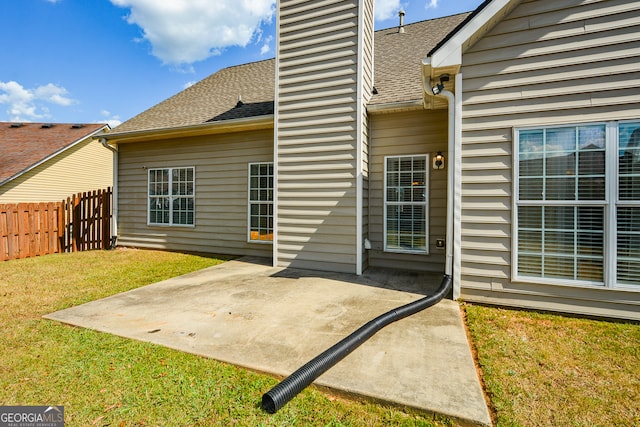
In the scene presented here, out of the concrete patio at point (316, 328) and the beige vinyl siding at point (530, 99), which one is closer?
the concrete patio at point (316, 328)

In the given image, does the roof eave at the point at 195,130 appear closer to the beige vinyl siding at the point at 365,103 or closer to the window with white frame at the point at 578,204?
the beige vinyl siding at the point at 365,103

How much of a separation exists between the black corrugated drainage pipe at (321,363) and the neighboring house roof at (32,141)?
1438 cm

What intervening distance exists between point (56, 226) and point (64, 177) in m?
7.41

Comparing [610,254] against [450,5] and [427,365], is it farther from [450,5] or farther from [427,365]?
[450,5]

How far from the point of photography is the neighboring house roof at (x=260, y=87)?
649 cm

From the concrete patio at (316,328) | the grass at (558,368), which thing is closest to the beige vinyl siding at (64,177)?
the concrete patio at (316,328)

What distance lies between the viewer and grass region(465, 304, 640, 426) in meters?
1.91

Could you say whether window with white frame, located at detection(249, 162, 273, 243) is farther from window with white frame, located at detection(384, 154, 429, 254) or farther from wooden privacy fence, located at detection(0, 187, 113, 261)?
wooden privacy fence, located at detection(0, 187, 113, 261)

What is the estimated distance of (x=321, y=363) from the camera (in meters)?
2.26

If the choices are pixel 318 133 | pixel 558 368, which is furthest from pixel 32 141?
pixel 558 368

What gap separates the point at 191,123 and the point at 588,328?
26.5ft

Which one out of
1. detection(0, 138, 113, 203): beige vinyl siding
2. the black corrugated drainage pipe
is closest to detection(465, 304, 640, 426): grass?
the black corrugated drainage pipe

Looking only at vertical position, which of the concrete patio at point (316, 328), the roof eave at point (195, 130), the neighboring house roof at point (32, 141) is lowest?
the concrete patio at point (316, 328)

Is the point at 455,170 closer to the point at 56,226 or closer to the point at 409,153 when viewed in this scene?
the point at 409,153
